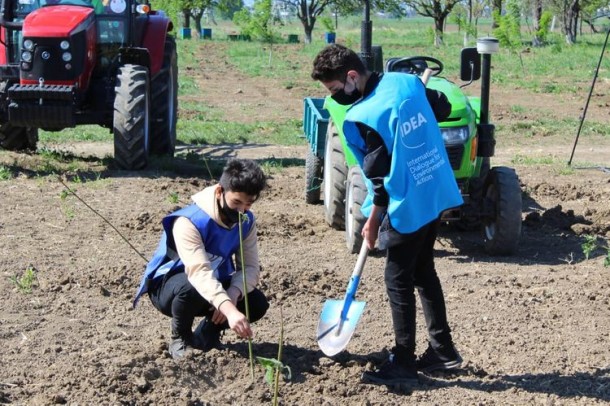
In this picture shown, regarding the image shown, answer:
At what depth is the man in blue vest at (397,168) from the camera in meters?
4.57

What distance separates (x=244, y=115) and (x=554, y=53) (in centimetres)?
1963

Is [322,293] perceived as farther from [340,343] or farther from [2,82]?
[2,82]

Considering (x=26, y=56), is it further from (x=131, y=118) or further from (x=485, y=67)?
(x=485, y=67)

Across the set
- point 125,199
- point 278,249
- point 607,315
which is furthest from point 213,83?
point 607,315

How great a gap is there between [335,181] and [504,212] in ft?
4.51

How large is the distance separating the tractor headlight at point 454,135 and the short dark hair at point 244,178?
3.14 metres

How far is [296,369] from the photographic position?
5.05 m

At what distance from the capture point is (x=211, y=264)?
482 centimetres

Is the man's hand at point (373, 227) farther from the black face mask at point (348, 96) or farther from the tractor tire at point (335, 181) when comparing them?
the tractor tire at point (335, 181)

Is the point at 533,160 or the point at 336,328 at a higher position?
the point at 336,328

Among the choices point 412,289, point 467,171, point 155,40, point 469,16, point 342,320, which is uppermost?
point 155,40

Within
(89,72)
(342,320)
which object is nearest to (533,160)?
(89,72)

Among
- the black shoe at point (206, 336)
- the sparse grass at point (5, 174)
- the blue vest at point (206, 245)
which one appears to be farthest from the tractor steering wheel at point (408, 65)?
the sparse grass at point (5, 174)

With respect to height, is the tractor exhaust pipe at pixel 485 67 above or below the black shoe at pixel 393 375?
above
